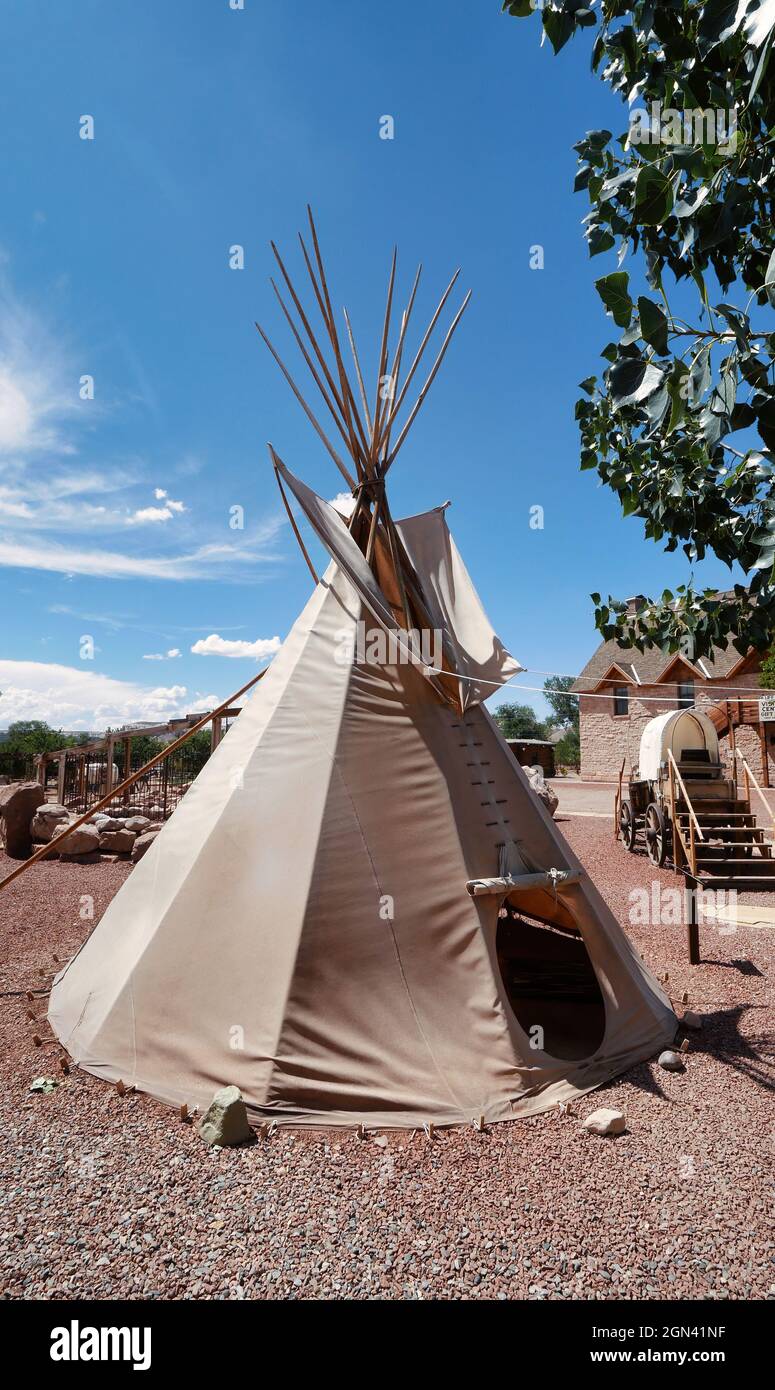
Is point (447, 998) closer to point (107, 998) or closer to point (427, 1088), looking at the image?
point (427, 1088)

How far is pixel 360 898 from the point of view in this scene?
412 centimetres

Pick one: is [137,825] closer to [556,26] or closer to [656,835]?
[656,835]

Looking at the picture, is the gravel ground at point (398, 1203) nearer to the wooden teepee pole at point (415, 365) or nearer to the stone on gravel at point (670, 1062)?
the stone on gravel at point (670, 1062)

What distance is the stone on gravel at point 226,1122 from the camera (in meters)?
3.41

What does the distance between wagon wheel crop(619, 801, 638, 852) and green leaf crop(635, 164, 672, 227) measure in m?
12.1

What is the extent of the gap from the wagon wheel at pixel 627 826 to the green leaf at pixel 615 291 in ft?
39.3

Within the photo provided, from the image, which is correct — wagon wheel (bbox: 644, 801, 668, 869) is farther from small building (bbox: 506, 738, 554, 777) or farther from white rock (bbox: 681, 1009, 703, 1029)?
small building (bbox: 506, 738, 554, 777)

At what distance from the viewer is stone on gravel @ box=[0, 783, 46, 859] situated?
1160 cm

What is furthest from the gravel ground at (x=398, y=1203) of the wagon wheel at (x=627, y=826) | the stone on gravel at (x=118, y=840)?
the wagon wheel at (x=627, y=826)

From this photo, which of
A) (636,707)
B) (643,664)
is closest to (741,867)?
(636,707)

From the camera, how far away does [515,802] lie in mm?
4781

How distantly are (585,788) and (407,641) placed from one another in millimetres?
22206

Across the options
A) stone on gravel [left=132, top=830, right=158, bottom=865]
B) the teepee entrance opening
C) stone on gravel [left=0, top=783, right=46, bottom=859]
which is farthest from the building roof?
stone on gravel [left=0, top=783, right=46, bottom=859]
